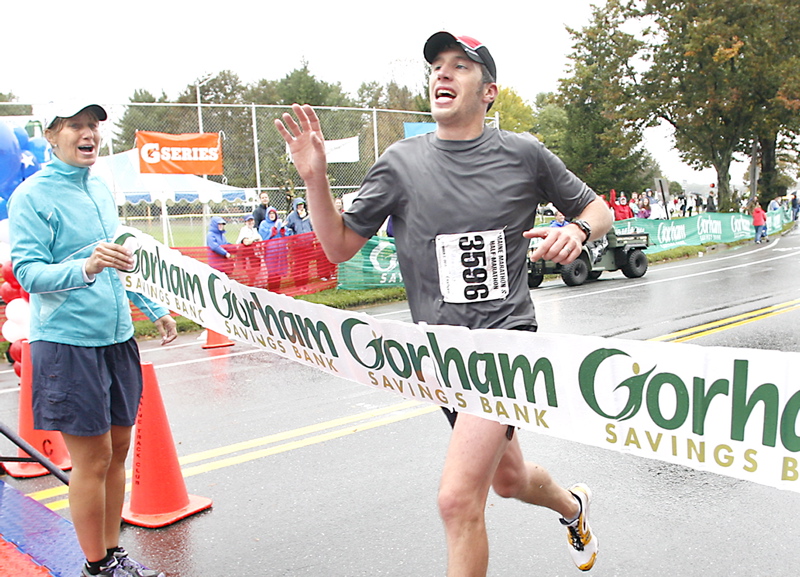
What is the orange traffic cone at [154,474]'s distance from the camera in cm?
430

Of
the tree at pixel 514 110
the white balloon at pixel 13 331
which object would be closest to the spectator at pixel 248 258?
the white balloon at pixel 13 331

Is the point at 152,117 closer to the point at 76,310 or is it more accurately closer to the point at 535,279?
the point at 535,279

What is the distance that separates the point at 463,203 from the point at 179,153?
44.1 ft

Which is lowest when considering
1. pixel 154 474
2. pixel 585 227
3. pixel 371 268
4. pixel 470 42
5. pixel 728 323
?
pixel 728 323

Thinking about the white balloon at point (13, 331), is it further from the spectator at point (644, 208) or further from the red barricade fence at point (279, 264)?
the spectator at point (644, 208)

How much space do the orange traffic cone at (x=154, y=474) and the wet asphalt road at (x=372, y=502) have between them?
112 mm

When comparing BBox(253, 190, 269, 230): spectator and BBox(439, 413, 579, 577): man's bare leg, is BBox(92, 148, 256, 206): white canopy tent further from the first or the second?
BBox(439, 413, 579, 577): man's bare leg

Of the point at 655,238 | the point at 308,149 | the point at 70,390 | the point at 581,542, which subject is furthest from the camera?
the point at 655,238

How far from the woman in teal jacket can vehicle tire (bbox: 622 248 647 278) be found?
595 inches

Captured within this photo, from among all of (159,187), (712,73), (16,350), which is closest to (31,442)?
(16,350)

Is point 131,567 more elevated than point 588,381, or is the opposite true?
point 588,381

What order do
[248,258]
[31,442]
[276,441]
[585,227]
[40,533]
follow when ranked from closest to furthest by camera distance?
[585,227]
[40,533]
[31,442]
[276,441]
[248,258]

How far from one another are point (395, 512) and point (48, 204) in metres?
2.36

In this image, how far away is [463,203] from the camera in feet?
9.37
